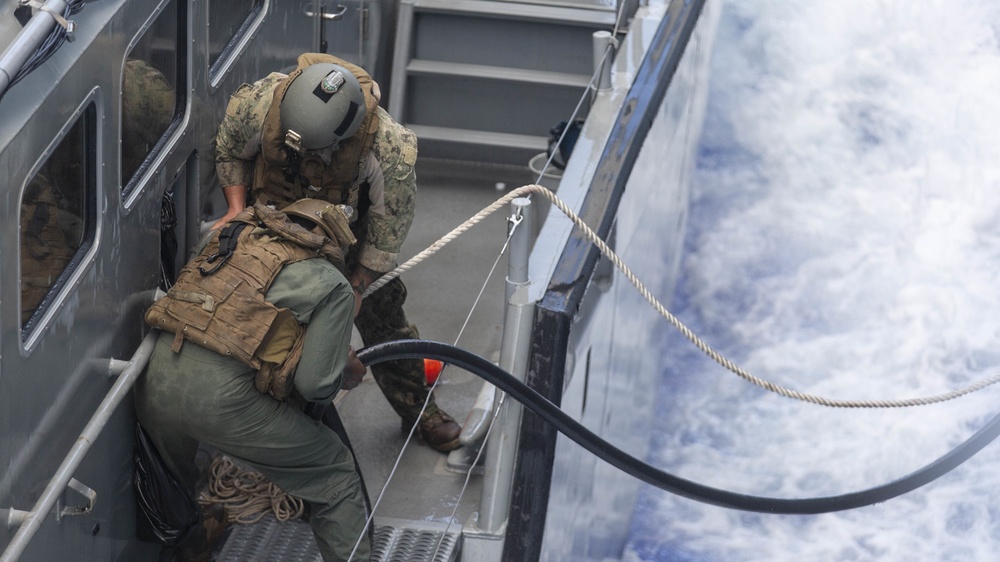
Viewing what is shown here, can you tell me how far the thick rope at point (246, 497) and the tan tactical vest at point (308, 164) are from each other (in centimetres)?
112

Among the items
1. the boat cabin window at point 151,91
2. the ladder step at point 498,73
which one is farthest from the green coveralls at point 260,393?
the ladder step at point 498,73

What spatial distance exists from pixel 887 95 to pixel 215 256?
10.3 metres

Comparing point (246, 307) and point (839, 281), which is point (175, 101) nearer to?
point (246, 307)

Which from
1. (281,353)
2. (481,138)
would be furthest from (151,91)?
(481,138)

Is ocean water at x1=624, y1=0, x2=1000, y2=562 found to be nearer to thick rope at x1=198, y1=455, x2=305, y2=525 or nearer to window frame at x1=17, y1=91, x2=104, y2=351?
thick rope at x1=198, y1=455, x2=305, y2=525

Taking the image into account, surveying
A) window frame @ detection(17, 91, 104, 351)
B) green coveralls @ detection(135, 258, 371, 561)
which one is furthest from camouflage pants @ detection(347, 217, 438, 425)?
window frame @ detection(17, 91, 104, 351)

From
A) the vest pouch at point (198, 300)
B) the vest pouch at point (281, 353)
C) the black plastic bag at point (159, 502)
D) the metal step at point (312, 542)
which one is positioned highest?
the vest pouch at point (198, 300)

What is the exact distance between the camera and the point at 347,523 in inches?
154

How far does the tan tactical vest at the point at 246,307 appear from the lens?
3490 millimetres

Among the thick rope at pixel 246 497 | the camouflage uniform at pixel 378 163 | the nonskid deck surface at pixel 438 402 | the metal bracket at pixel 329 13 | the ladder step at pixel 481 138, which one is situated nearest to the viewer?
the camouflage uniform at pixel 378 163

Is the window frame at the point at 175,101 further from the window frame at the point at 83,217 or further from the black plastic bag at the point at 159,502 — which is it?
the black plastic bag at the point at 159,502

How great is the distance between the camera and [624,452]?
15.0 feet

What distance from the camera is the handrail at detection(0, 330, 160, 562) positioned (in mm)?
2965

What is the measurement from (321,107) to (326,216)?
1.18 feet
